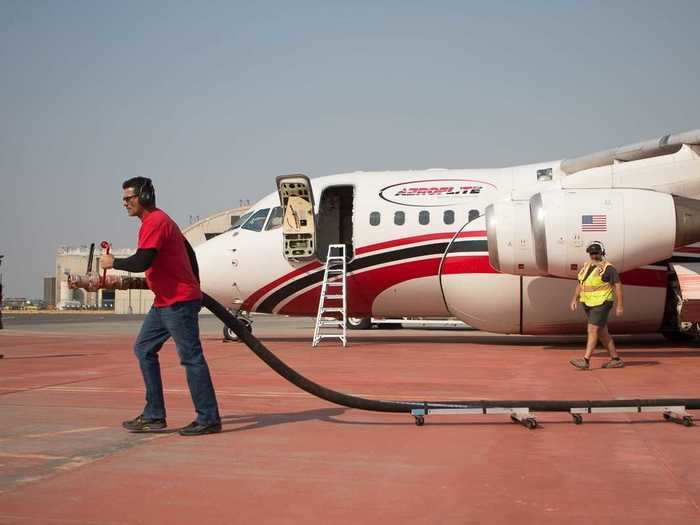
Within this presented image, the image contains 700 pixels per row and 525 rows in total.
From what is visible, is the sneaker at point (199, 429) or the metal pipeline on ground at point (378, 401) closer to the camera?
the sneaker at point (199, 429)

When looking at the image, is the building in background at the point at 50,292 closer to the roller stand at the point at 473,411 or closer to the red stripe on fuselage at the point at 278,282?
the red stripe on fuselage at the point at 278,282

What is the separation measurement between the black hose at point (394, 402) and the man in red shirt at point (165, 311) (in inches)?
16.3

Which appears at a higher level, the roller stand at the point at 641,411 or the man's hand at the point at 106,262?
the man's hand at the point at 106,262

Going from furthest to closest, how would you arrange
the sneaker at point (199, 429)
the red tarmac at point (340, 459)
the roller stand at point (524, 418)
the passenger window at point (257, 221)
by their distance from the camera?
the passenger window at point (257, 221) → the roller stand at point (524, 418) → the sneaker at point (199, 429) → the red tarmac at point (340, 459)

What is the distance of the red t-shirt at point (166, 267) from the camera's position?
589cm

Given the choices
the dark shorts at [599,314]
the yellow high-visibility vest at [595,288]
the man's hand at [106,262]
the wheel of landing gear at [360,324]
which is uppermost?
the man's hand at [106,262]

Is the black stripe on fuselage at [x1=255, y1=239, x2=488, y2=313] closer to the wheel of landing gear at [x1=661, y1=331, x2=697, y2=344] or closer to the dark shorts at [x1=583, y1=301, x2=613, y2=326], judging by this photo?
the dark shorts at [x1=583, y1=301, x2=613, y2=326]

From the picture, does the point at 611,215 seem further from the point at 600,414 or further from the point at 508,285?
the point at 600,414

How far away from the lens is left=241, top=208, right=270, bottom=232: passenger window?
15.9m

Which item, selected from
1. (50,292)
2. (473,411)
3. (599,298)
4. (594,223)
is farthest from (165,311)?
(50,292)

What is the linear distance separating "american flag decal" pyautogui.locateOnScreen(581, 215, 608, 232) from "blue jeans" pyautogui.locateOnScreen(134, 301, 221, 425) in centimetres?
832

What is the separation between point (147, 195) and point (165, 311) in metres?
0.95

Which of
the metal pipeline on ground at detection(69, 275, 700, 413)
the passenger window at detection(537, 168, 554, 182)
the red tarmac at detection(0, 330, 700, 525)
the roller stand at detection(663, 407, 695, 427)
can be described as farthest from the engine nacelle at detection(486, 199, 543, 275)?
the roller stand at detection(663, 407, 695, 427)

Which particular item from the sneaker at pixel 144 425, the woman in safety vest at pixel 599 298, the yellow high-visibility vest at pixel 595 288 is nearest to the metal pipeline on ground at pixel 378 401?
the sneaker at pixel 144 425
